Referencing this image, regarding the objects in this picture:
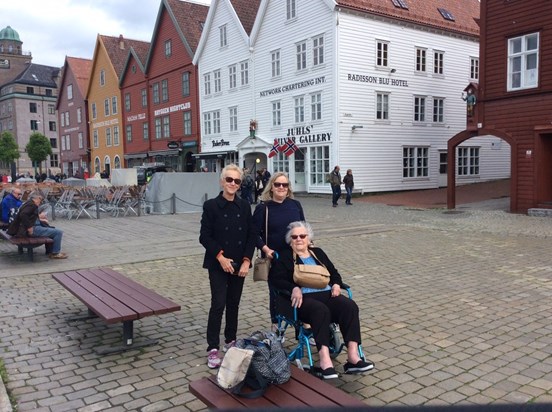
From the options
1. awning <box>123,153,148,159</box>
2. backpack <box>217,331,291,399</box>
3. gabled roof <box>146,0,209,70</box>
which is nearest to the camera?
backpack <box>217,331,291,399</box>

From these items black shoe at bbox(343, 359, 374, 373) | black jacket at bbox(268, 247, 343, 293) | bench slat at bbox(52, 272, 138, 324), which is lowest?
black shoe at bbox(343, 359, 374, 373)

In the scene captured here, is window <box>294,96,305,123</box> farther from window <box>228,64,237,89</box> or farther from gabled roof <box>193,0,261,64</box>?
window <box>228,64,237,89</box>

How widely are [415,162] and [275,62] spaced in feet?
32.4

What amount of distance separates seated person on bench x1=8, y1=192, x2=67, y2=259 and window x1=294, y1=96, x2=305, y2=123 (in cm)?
1935

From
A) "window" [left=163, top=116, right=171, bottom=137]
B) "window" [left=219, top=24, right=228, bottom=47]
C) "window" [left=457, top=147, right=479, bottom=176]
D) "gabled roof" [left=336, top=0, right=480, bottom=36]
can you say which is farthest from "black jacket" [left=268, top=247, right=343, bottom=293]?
"window" [left=163, top=116, right=171, bottom=137]

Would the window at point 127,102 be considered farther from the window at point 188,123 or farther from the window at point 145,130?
the window at point 188,123

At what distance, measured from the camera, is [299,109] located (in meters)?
27.8

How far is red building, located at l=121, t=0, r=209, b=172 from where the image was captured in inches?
1481

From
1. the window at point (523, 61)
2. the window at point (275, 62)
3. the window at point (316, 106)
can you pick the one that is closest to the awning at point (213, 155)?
the window at point (275, 62)

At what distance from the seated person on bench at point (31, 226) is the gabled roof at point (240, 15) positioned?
2362cm

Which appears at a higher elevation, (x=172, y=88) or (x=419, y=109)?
(x=172, y=88)

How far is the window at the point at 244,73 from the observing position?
31.7m

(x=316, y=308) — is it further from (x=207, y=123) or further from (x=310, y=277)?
(x=207, y=123)

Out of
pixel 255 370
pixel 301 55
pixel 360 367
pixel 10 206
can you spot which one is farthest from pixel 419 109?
pixel 255 370
